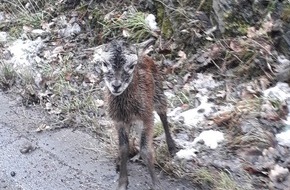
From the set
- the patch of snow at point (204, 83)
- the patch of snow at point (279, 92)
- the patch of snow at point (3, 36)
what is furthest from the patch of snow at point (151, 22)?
the patch of snow at point (3, 36)

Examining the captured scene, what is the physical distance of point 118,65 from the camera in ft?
15.3

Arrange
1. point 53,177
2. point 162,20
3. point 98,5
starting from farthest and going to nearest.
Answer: point 98,5 < point 162,20 < point 53,177

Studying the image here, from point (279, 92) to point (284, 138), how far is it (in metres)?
0.76

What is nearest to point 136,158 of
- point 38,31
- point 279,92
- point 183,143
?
point 183,143

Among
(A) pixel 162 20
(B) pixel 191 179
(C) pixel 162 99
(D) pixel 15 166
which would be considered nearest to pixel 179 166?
(B) pixel 191 179

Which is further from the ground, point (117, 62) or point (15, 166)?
point (117, 62)

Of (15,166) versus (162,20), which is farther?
(162,20)

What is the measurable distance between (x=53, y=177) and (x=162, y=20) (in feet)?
9.62

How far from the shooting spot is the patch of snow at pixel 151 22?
7432 millimetres

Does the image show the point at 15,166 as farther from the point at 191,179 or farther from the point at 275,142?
the point at 275,142

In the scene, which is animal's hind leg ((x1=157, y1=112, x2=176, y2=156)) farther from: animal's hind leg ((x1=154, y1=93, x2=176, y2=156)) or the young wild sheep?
the young wild sheep

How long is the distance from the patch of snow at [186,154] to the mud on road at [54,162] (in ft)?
0.92

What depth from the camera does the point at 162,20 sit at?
24.5 feet

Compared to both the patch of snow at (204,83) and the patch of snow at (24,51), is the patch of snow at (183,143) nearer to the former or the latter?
the patch of snow at (204,83)
